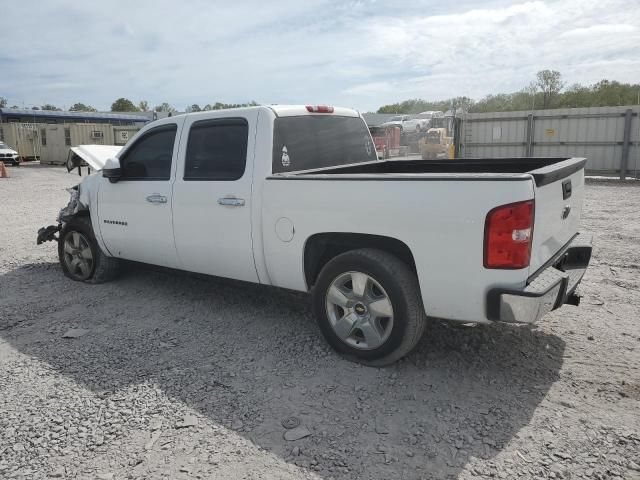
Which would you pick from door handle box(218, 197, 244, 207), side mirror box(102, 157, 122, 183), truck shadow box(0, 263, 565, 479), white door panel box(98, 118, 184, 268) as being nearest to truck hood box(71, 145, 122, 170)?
white door panel box(98, 118, 184, 268)

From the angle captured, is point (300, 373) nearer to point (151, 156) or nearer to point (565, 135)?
point (151, 156)

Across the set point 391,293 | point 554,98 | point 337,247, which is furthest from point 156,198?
point 554,98

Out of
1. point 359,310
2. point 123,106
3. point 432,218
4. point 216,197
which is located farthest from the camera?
point 123,106

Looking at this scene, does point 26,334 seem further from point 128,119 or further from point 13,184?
point 128,119

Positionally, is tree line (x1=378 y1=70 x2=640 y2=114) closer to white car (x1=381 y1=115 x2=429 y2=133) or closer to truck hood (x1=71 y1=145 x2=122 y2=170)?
white car (x1=381 y1=115 x2=429 y2=133)

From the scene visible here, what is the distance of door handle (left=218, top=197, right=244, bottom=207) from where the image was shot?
14.0 feet

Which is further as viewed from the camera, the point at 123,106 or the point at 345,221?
the point at 123,106

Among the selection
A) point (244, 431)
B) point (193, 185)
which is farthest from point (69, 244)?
point (244, 431)

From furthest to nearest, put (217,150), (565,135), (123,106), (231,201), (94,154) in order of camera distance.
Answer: (123,106), (565,135), (94,154), (217,150), (231,201)

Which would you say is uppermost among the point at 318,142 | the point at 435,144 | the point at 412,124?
the point at 412,124

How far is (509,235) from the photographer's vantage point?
3.02 meters

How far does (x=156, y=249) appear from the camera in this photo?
16.9 ft

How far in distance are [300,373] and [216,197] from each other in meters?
1.65

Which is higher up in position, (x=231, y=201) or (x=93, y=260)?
(x=231, y=201)
